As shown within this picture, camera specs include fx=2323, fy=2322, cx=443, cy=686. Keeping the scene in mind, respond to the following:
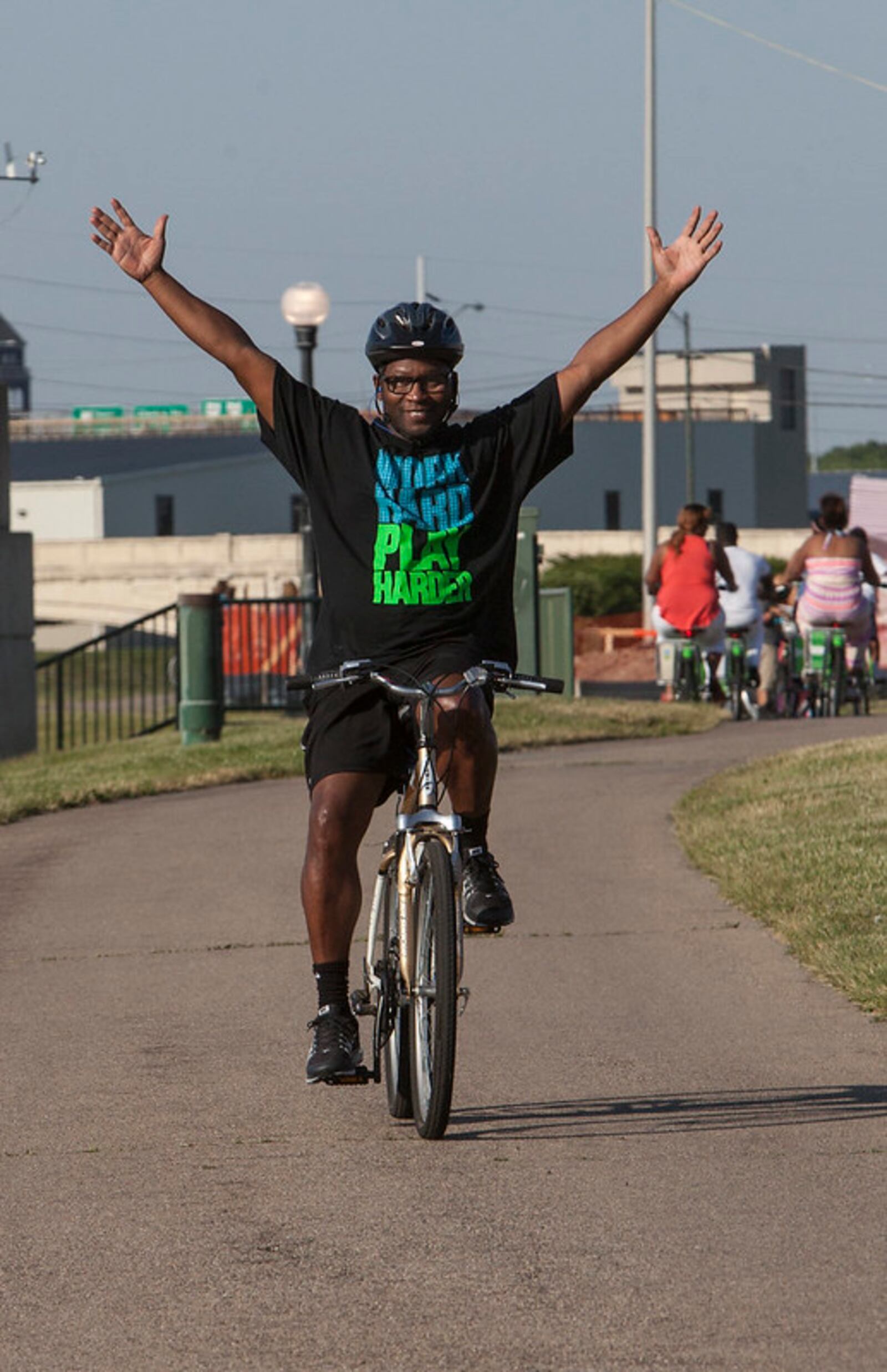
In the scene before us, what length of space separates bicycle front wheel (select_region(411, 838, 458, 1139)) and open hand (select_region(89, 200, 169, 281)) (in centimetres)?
173

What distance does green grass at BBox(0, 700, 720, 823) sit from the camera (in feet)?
46.7

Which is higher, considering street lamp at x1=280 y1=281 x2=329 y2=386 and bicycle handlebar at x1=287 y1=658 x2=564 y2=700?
street lamp at x1=280 y1=281 x2=329 y2=386

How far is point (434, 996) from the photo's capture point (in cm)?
545

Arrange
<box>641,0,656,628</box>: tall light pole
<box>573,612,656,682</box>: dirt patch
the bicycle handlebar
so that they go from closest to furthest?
the bicycle handlebar, <box>641,0,656,628</box>: tall light pole, <box>573,612,656,682</box>: dirt patch

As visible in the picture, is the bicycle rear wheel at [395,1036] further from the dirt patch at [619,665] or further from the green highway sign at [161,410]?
the green highway sign at [161,410]

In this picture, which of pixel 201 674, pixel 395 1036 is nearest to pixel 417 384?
pixel 395 1036

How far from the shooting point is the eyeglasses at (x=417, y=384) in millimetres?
5844

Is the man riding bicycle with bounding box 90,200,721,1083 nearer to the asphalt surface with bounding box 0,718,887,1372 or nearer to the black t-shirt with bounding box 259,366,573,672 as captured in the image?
the black t-shirt with bounding box 259,366,573,672

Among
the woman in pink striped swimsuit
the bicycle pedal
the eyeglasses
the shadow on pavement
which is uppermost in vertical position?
the eyeglasses

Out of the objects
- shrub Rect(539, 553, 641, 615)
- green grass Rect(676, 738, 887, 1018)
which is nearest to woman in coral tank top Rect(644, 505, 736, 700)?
green grass Rect(676, 738, 887, 1018)

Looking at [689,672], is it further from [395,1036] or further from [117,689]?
[395,1036]

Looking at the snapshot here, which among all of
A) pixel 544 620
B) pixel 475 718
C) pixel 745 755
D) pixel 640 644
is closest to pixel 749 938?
pixel 475 718

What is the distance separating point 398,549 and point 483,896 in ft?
3.07

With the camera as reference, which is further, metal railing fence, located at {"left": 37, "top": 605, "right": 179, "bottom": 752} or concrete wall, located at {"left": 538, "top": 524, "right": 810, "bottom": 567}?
concrete wall, located at {"left": 538, "top": 524, "right": 810, "bottom": 567}
